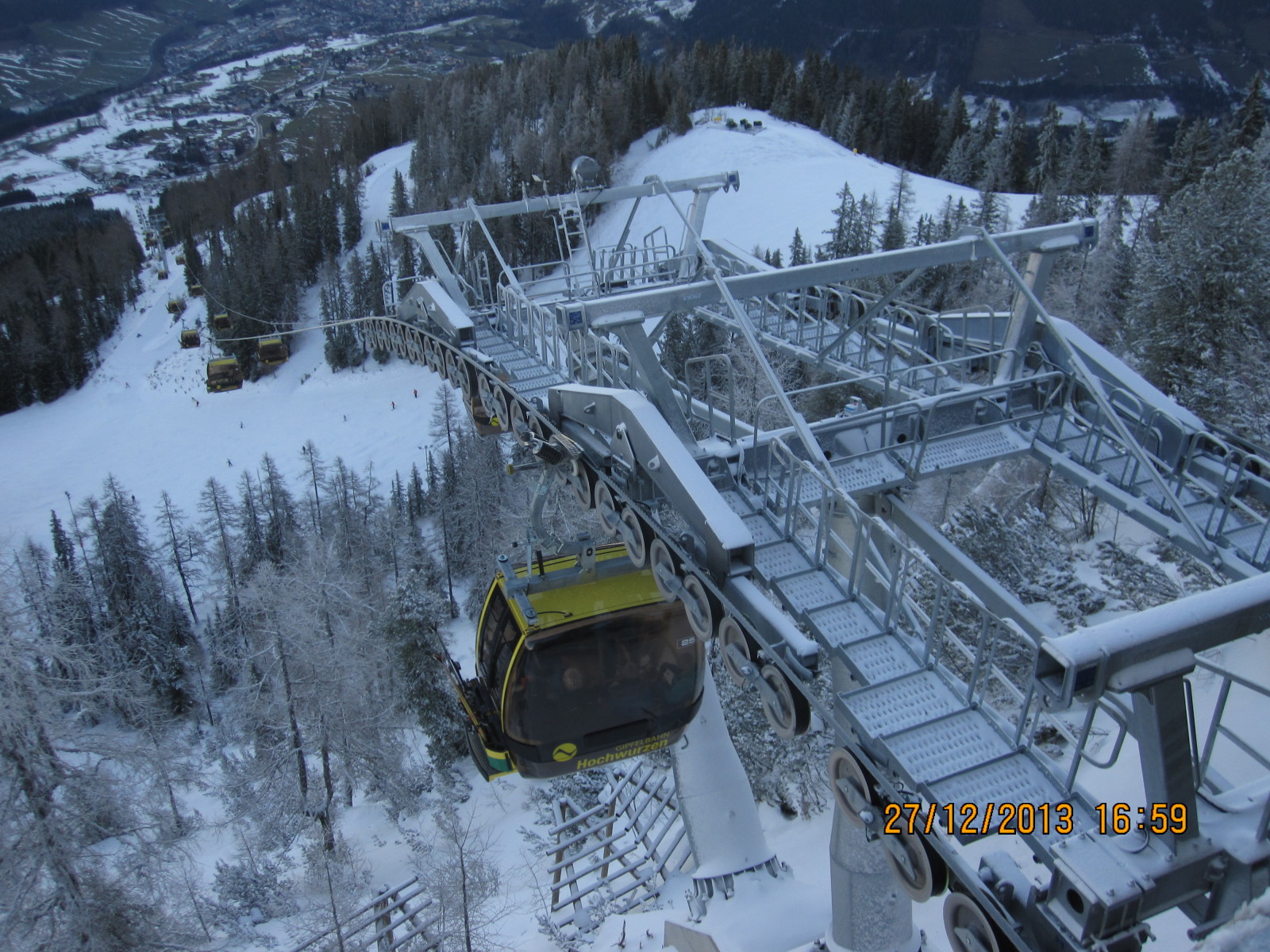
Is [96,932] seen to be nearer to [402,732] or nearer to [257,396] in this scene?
[402,732]

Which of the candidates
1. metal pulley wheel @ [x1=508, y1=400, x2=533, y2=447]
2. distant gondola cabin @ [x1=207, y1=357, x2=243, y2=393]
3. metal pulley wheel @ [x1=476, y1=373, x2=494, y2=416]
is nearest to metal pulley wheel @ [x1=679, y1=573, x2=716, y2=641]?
metal pulley wheel @ [x1=508, y1=400, x2=533, y2=447]

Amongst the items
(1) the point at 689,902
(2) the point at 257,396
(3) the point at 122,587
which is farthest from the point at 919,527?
(2) the point at 257,396

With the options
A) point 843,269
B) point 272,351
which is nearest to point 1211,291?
point 843,269

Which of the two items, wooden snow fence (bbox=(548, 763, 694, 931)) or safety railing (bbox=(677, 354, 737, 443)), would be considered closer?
safety railing (bbox=(677, 354, 737, 443))

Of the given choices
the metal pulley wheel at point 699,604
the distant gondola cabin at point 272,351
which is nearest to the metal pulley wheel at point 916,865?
the metal pulley wheel at point 699,604

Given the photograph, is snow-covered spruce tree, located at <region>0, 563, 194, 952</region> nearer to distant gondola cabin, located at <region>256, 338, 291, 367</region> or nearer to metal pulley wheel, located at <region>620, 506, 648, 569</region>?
metal pulley wheel, located at <region>620, 506, 648, 569</region>

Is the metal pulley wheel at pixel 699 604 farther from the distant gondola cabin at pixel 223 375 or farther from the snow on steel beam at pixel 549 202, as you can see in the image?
the distant gondola cabin at pixel 223 375
